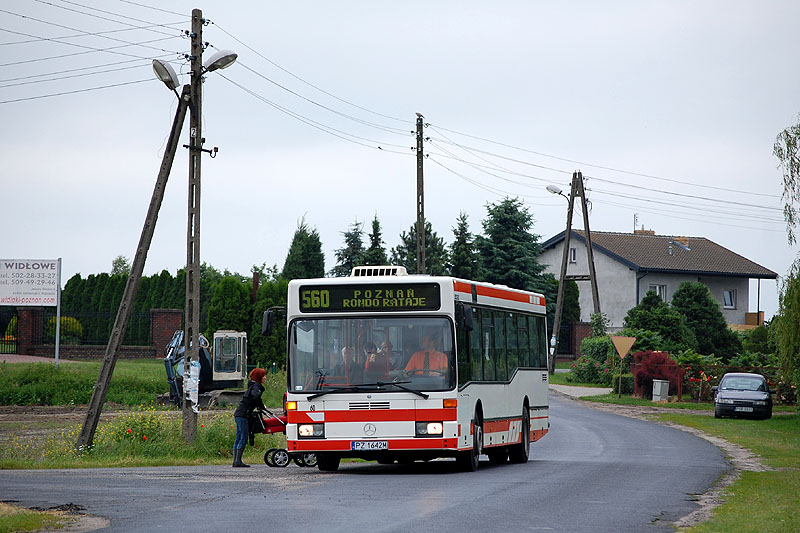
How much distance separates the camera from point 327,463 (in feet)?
63.0

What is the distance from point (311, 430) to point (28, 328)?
4296 cm

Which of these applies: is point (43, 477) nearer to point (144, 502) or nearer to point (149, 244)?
point (144, 502)

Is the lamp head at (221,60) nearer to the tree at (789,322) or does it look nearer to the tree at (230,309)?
the tree at (789,322)

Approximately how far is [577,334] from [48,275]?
3458 centimetres

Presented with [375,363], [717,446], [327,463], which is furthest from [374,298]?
[717,446]

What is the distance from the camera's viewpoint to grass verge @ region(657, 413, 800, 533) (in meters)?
12.8

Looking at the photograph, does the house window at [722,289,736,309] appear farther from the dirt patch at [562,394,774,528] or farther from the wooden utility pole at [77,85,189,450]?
the wooden utility pole at [77,85,189,450]

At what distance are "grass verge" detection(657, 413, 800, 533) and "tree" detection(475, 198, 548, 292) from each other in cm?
4720

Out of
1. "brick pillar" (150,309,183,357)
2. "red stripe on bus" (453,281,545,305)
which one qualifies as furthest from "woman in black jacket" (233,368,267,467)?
"brick pillar" (150,309,183,357)

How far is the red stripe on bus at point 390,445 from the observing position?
691 inches

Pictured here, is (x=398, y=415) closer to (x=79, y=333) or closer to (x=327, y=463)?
(x=327, y=463)

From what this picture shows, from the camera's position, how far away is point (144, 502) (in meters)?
13.5

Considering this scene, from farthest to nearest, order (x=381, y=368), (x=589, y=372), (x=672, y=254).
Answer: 1. (x=672, y=254)
2. (x=589, y=372)
3. (x=381, y=368)

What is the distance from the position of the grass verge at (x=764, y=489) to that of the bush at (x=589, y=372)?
890 inches
